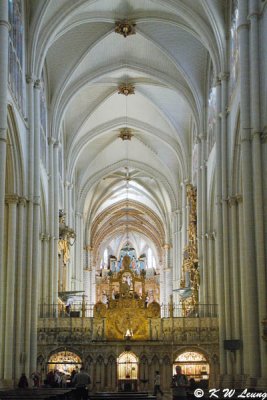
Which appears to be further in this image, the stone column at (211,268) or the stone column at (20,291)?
the stone column at (211,268)

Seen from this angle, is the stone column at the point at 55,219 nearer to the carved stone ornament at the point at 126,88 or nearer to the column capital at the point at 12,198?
the carved stone ornament at the point at 126,88

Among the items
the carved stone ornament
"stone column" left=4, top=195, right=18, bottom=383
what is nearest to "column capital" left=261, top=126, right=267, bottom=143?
"stone column" left=4, top=195, right=18, bottom=383

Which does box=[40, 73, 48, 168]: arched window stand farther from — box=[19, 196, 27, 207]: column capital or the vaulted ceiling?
box=[19, 196, 27, 207]: column capital

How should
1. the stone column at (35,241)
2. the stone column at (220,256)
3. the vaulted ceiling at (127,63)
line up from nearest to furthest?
the stone column at (35,241) → the stone column at (220,256) → the vaulted ceiling at (127,63)

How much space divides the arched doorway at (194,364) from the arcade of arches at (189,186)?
0.18ft

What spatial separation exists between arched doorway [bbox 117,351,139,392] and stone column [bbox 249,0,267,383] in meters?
10.9

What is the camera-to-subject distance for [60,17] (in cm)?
3325

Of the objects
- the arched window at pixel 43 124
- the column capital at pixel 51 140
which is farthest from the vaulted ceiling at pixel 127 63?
the arched window at pixel 43 124

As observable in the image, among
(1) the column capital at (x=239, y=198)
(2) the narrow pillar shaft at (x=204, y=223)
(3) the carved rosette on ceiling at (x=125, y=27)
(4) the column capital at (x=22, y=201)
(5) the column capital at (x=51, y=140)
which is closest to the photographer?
(4) the column capital at (x=22, y=201)

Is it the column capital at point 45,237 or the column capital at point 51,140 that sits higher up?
the column capital at point 51,140

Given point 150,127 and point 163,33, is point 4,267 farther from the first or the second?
point 150,127

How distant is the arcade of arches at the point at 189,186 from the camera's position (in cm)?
2573

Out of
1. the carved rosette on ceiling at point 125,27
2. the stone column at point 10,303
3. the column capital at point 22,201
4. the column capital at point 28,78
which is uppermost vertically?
the carved rosette on ceiling at point 125,27

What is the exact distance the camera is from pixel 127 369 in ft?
112
